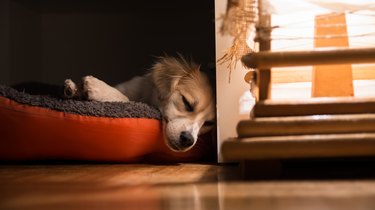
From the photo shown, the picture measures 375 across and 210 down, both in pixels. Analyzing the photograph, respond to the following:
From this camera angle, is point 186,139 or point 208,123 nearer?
point 186,139

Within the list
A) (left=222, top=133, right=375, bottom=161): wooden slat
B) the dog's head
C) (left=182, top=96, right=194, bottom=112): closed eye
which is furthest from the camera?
(left=182, top=96, right=194, bottom=112): closed eye

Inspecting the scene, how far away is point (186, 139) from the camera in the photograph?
1671 millimetres

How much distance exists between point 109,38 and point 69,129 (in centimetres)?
148

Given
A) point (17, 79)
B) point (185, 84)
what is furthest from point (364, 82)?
point (17, 79)

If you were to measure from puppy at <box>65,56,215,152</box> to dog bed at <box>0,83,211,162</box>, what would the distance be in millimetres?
81

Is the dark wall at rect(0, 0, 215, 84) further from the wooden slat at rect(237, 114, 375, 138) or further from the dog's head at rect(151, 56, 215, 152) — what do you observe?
the wooden slat at rect(237, 114, 375, 138)

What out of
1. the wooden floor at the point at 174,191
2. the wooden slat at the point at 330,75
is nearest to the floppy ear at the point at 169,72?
the wooden floor at the point at 174,191

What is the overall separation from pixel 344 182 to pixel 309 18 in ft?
1.39

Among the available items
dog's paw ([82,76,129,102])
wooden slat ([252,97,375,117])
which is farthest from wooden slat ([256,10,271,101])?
dog's paw ([82,76,129,102])

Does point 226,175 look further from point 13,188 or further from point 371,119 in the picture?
point 13,188

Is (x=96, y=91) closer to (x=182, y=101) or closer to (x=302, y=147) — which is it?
(x=182, y=101)

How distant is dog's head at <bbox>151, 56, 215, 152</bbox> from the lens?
1.69m

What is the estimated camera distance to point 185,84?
1.86 meters

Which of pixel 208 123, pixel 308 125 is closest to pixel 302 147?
pixel 308 125
